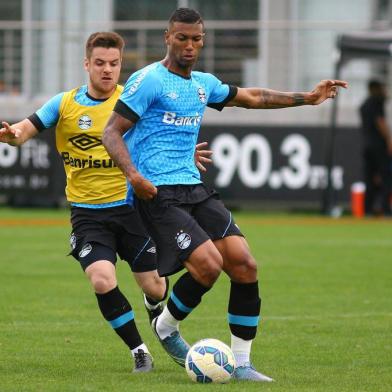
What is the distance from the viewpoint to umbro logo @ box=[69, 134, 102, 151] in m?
8.47

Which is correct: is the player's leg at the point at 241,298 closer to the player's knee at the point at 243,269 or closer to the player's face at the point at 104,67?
A: the player's knee at the point at 243,269

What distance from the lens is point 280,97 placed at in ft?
27.5

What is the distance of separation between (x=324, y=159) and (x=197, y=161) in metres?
15.1

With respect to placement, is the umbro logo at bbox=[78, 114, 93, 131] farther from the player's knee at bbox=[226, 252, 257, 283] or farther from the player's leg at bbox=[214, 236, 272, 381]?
the player's knee at bbox=[226, 252, 257, 283]

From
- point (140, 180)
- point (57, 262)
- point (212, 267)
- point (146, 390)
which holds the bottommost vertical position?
point (57, 262)

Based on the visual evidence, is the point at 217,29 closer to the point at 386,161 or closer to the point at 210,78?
the point at 386,161

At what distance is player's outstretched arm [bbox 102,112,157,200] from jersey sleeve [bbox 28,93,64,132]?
3.16 ft

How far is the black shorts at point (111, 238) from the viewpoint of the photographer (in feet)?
26.7

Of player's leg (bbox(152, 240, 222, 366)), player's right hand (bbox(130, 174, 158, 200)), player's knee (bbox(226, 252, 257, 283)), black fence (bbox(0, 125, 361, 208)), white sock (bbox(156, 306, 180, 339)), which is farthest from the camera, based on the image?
black fence (bbox(0, 125, 361, 208))

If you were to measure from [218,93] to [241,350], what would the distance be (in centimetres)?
171

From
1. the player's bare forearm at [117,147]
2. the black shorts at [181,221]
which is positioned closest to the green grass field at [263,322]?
the black shorts at [181,221]

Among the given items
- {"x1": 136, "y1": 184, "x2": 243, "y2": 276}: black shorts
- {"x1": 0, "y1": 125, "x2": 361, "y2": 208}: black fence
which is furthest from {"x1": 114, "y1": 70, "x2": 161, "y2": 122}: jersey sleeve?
{"x1": 0, "y1": 125, "x2": 361, "y2": 208}: black fence

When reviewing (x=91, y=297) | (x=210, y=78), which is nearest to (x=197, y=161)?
(x=210, y=78)

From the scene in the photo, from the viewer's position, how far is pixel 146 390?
282 inches
